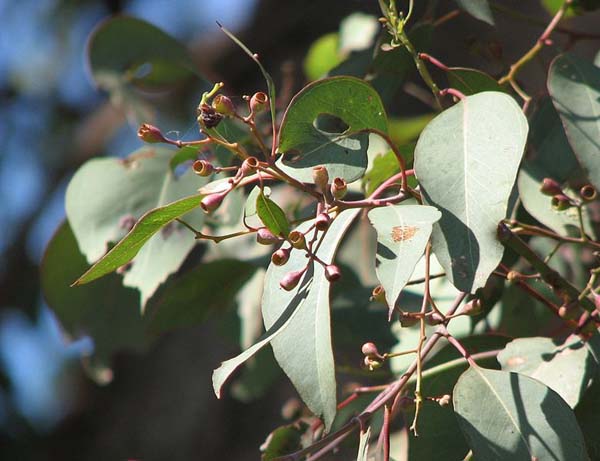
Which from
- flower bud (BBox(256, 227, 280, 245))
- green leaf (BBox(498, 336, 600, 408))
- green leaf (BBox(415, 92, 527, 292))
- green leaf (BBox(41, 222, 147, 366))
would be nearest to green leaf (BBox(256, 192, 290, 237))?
flower bud (BBox(256, 227, 280, 245))

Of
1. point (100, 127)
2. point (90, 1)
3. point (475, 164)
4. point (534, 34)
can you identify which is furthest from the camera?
point (90, 1)

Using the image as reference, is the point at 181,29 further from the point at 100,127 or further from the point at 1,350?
the point at 1,350

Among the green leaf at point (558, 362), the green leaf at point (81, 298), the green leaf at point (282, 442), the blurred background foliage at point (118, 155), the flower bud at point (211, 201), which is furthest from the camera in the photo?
the blurred background foliage at point (118, 155)

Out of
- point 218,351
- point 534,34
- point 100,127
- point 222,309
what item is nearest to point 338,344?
point 222,309

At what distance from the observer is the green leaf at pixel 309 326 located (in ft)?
2.23

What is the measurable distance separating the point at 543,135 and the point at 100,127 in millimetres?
2011

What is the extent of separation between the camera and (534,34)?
199 cm

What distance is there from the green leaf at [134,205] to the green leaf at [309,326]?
10.5 inches

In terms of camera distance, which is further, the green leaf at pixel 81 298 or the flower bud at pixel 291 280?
the green leaf at pixel 81 298

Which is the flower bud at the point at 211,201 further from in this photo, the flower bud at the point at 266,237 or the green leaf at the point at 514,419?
the green leaf at the point at 514,419

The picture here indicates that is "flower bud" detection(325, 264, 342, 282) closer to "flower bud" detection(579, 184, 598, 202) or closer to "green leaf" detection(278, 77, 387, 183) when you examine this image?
"green leaf" detection(278, 77, 387, 183)

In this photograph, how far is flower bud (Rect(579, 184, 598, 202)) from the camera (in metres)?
0.77

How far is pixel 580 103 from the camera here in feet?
2.70

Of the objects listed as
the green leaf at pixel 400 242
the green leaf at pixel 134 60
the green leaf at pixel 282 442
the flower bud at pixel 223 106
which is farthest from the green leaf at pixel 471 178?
the green leaf at pixel 134 60
